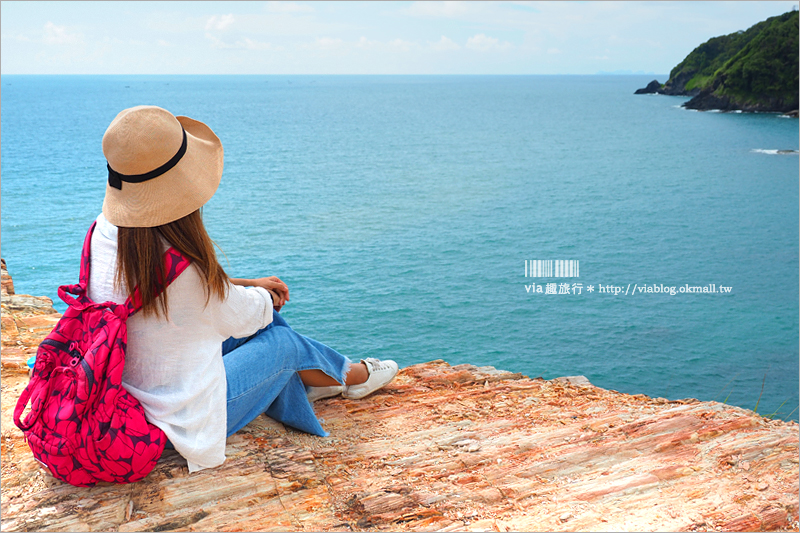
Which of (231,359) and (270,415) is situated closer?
(231,359)

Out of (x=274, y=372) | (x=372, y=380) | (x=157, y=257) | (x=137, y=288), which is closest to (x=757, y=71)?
(x=372, y=380)

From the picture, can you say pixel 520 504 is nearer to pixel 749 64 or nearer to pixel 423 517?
pixel 423 517

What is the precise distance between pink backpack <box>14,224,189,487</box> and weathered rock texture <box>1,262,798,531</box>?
391 millimetres

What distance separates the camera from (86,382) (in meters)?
3.27

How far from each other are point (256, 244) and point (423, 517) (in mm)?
39956

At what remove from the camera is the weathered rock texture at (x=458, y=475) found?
12.1 feet

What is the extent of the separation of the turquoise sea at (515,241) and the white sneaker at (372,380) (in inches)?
63.8

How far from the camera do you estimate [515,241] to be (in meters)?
43.9

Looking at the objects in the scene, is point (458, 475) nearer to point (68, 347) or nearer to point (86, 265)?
point (68, 347)

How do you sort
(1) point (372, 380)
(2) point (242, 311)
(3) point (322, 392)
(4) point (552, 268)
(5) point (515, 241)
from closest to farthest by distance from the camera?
1. (2) point (242, 311)
2. (3) point (322, 392)
3. (1) point (372, 380)
4. (4) point (552, 268)
5. (5) point (515, 241)

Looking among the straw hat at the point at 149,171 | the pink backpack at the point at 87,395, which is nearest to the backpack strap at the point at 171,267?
the pink backpack at the point at 87,395

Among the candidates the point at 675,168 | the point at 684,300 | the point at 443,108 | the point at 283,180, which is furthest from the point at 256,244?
the point at 443,108

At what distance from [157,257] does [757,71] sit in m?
110

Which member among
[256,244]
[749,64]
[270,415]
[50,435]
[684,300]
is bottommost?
[684,300]
